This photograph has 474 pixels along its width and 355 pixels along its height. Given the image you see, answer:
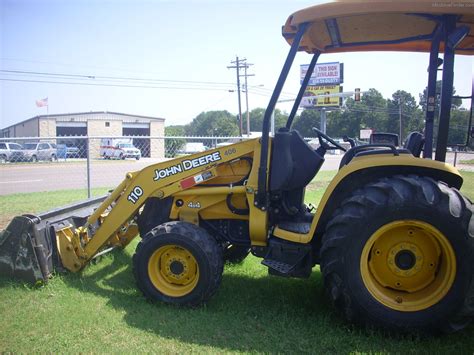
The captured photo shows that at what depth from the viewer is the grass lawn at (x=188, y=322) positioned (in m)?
3.12

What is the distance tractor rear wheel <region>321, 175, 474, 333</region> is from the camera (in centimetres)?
301

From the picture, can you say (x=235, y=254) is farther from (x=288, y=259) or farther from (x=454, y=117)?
(x=454, y=117)

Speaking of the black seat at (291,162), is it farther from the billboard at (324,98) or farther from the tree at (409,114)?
the billboard at (324,98)

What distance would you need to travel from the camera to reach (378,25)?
3699 mm

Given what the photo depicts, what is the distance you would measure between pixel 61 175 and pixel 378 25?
41.4ft

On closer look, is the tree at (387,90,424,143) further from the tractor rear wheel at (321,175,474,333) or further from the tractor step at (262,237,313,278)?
the tractor step at (262,237,313,278)

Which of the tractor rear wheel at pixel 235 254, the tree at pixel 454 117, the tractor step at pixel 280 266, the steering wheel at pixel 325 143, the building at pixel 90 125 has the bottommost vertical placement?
the tractor rear wheel at pixel 235 254

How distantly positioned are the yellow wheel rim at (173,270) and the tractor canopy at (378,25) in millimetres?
2267

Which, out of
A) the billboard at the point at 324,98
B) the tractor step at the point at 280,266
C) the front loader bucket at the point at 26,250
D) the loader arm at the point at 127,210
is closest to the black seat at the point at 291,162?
the loader arm at the point at 127,210

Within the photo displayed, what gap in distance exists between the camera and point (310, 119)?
48.6m

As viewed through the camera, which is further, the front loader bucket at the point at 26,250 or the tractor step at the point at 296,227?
the front loader bucket at the point at 26,250

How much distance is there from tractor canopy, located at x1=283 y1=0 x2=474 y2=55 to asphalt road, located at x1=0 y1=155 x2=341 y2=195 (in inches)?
365

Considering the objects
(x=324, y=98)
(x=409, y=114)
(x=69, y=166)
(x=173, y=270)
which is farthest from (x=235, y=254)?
(x=324, y=98)

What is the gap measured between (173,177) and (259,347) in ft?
6.21
